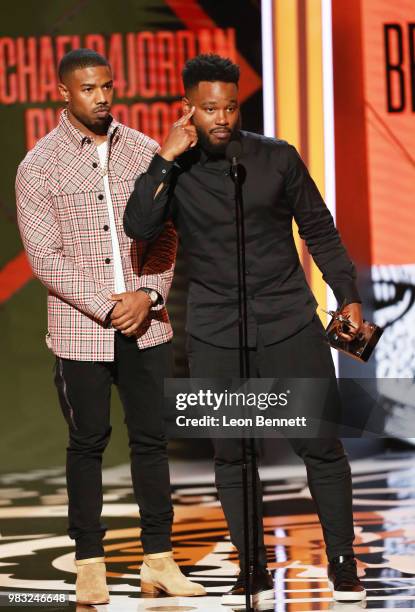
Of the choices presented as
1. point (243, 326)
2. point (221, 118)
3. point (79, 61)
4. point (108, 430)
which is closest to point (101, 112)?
point (79, 61)

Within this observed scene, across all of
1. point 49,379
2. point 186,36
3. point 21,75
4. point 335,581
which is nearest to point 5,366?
point 49,379

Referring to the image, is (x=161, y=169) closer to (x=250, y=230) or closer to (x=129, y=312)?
(x=250, y=230)

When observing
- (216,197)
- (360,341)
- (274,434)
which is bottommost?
(274,434)

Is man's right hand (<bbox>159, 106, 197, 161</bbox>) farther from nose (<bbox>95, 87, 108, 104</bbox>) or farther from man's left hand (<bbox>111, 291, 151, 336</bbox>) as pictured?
man's left hand (<bbox>111, 291, 151, 336</bbox>)

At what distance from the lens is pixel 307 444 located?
347cm

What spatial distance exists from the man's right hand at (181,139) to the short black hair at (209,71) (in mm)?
86

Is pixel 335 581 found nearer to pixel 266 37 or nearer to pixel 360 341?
pixel 360 341

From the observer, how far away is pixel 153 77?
619cm

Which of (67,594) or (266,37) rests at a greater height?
(266,37)

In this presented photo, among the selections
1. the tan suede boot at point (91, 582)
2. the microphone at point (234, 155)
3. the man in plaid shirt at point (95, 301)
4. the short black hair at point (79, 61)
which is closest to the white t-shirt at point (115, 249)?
the man in plaid shirt at point (95, 301)

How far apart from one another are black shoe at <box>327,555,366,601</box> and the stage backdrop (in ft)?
9.42

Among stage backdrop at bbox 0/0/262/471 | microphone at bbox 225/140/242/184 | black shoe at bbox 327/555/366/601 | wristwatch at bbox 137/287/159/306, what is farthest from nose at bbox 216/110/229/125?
stage backdrop at bbox 0/0/262/471

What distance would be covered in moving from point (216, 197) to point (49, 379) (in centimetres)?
310

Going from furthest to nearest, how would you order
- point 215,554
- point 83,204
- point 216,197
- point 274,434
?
point 215,554 → point 83,204 → point 216,197 → point 274,434
